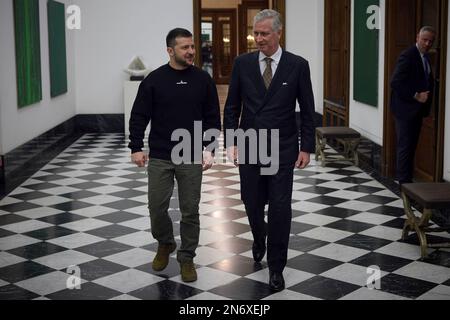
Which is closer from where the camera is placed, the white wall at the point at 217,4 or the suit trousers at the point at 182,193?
the suit trousers at the point at 182,193

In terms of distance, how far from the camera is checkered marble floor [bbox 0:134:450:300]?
4.54 metres

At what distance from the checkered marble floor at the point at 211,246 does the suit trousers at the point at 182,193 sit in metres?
0.31

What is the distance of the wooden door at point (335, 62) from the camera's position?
11.1m

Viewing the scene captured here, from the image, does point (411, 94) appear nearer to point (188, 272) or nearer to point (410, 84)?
point (410, 84)

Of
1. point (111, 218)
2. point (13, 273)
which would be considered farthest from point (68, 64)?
point (13, 273)

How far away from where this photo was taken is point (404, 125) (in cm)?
712

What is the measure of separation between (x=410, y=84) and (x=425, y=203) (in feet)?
7.02

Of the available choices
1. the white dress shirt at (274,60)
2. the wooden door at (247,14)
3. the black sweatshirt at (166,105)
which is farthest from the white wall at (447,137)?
the wooden door at (247,14)

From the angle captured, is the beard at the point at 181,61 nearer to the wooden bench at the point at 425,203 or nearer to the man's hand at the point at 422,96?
the wooden bench at the point at 425,203

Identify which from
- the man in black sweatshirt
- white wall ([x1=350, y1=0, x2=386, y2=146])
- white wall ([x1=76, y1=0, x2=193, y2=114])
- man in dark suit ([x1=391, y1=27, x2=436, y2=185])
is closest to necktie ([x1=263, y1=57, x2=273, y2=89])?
the man in black sweatshirt

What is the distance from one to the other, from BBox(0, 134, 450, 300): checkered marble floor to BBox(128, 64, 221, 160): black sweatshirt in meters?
0.96

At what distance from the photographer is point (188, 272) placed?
4.69 metres

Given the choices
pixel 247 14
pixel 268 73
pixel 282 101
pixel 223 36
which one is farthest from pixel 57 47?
pixel 223 36
